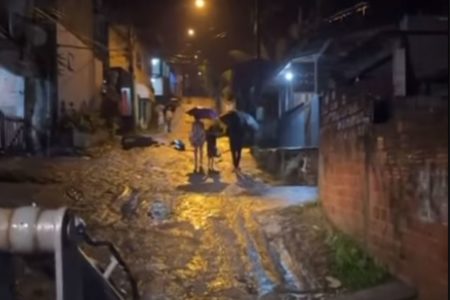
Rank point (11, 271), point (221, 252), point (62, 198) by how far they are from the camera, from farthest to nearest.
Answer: point (62, 198) < point (221, 252) < point (11, 271)

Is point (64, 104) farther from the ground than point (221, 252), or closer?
farther from the ground

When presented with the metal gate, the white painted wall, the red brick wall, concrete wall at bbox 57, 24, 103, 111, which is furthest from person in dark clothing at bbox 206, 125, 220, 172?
the red brick wall

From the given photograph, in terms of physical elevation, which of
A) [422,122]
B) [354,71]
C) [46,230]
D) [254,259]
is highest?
[354,71]

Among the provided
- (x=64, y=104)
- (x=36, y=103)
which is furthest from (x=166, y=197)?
(x=64, y=104)

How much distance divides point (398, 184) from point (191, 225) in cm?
519

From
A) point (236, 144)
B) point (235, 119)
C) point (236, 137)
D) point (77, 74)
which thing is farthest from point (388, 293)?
point (77, 74)

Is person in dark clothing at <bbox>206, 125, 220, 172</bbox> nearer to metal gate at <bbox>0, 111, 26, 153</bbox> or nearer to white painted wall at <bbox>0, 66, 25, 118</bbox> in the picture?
metal gate at <bbox>0, 111, 26, 153</bbox>

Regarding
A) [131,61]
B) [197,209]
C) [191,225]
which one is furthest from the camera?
[131,61]

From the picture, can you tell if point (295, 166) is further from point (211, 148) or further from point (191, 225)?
point (191, 225)

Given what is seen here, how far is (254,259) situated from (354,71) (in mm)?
9042

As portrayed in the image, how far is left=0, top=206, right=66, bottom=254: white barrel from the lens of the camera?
293 cm

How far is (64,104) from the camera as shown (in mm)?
27609

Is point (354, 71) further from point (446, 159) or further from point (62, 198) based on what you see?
point (446, 159)

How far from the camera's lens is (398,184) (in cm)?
814
